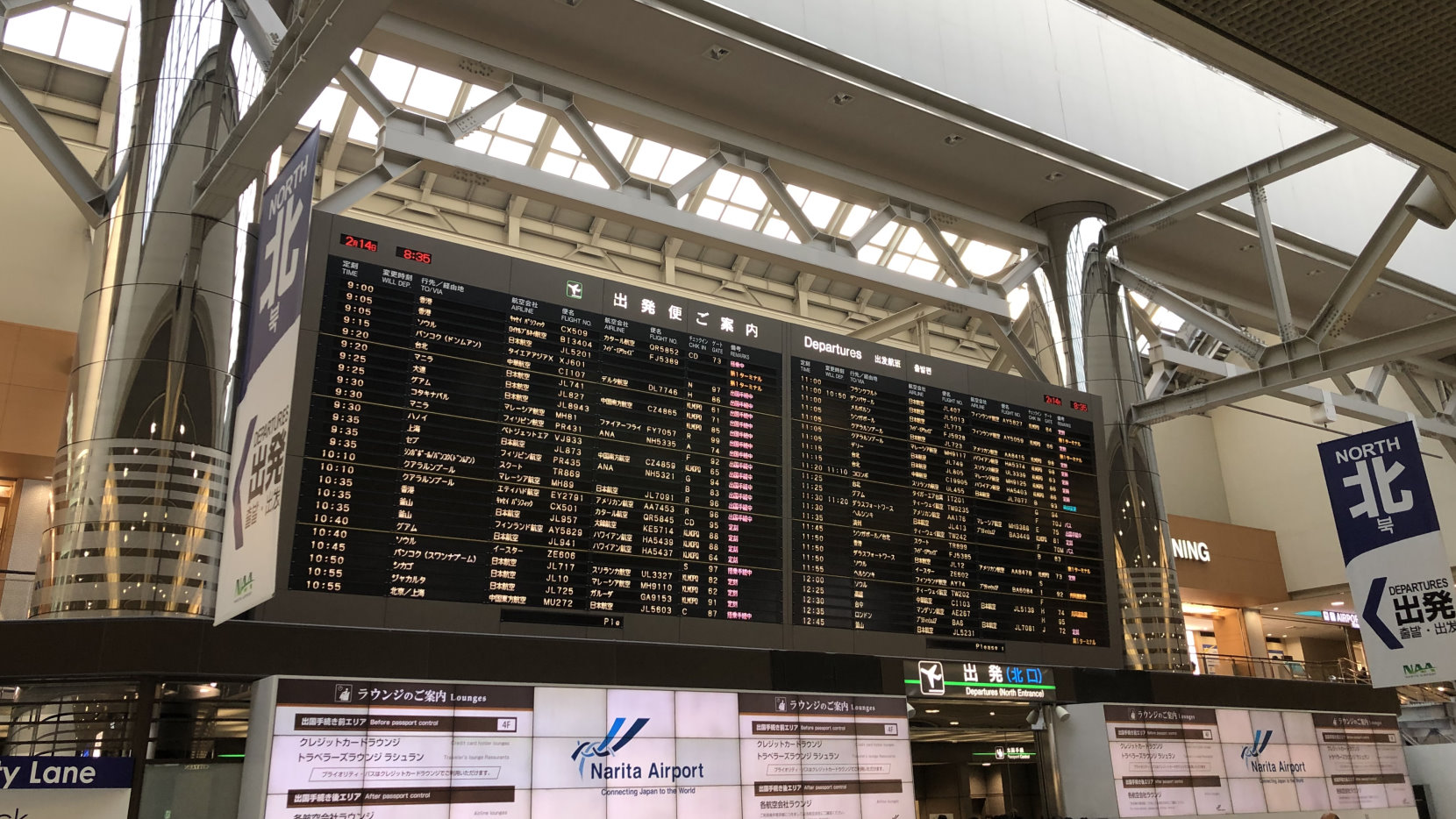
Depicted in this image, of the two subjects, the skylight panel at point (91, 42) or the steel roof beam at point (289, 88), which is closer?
the steel roof beam at point (289, 88)

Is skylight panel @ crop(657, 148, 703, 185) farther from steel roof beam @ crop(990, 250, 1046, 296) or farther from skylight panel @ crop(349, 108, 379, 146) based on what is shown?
steel roof beam @ crop(990, 250, 1046, 296)

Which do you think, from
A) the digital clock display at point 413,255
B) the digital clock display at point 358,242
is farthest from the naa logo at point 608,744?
the digital clock display at point 358,242

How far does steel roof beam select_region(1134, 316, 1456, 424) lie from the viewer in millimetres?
12172

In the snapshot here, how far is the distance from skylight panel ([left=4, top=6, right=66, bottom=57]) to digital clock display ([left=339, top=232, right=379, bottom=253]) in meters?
10.2

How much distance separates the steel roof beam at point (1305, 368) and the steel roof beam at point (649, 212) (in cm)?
260

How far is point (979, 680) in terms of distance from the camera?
12.3m

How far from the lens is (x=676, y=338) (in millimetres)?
11664

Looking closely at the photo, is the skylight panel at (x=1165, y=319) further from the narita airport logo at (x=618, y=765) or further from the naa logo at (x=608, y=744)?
the naa logo at (x=608, y=744)

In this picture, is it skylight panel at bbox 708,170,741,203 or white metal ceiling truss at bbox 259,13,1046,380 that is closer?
white metal ceiling truss at bbox 259,13,1046,380

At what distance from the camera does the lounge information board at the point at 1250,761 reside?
1323 centimetres

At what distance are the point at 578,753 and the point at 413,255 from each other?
472 centimetres

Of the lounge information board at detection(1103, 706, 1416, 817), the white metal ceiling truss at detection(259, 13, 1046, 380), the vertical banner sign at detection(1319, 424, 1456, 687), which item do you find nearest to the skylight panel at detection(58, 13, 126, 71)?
the white metal ceiling truss at detection(259, 13, 1046, 380)

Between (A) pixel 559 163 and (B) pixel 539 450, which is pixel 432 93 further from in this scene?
(B) pixel 539 450

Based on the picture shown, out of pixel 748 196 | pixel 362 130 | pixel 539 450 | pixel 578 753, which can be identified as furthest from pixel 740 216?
pixel 578 753
